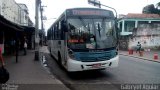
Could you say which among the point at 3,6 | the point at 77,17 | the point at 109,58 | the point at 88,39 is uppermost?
the point at 3,6

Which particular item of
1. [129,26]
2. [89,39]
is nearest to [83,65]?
[89,39]

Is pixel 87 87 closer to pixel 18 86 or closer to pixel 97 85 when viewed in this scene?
pixel 97 85

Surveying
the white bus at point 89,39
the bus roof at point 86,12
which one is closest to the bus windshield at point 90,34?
the white bus at point 89,39

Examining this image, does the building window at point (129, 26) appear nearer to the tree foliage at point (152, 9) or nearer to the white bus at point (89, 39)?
the tree foliage at point (152, 9)

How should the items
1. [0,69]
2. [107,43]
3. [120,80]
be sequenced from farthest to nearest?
1. [107,43]
2. [120,80]
3. [0,69]

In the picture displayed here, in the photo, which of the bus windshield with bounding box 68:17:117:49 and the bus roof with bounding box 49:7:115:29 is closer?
the bus windshield with bounding box 68:17:117:49

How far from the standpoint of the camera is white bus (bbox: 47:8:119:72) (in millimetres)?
12328

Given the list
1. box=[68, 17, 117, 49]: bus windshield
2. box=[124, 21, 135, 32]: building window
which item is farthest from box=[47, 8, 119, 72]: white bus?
box=[124, 21, 135, 32]: building window

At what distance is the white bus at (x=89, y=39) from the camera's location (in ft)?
40.4

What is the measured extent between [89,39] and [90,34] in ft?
0.81

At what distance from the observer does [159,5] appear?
239ft

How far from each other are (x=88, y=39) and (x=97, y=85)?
2433 mm

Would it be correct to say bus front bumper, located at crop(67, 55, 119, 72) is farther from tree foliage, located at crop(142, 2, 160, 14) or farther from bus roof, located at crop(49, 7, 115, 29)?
tree foliage, located at crop(142, 2, 160, 14)

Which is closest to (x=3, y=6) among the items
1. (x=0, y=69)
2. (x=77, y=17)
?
(x=77, y=17)
